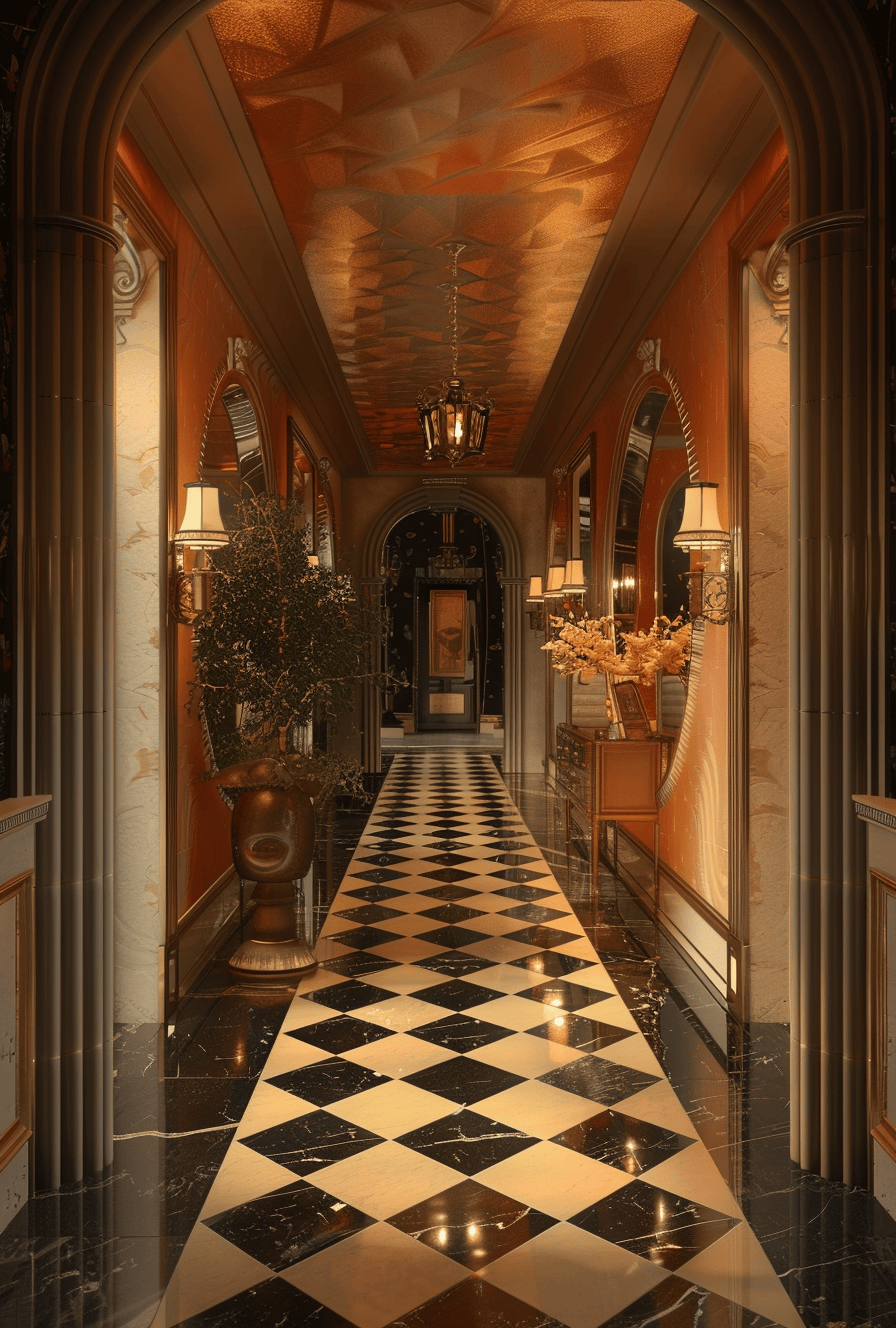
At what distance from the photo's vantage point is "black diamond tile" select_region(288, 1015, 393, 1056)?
3779mm

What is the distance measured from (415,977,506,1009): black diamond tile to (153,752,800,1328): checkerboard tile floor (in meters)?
0.01

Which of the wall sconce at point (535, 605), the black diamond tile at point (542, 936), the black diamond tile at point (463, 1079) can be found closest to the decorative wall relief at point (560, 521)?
the wall sconce at point (535, 605)

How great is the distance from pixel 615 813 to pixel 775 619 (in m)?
2.08

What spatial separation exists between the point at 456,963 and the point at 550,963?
0.45 m

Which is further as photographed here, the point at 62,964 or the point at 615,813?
the point at 615,813

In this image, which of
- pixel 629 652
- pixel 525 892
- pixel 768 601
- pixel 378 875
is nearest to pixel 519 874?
pixel 525 892

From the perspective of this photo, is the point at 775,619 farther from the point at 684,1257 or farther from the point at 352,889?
the point at 352,889

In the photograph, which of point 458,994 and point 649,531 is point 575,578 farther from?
point 458,994

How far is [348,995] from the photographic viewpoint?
4.35 m

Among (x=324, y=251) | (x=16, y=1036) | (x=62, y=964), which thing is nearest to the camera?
(x=16, y=1036)

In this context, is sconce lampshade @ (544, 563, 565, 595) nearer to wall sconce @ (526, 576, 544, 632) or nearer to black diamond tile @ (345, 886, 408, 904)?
wall sconce @ (526, 576, 544, 632)

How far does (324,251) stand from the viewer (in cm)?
559

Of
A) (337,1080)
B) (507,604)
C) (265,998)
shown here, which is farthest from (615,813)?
(507,604)

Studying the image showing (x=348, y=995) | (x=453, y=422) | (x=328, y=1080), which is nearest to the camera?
(x=328, y=1080)
